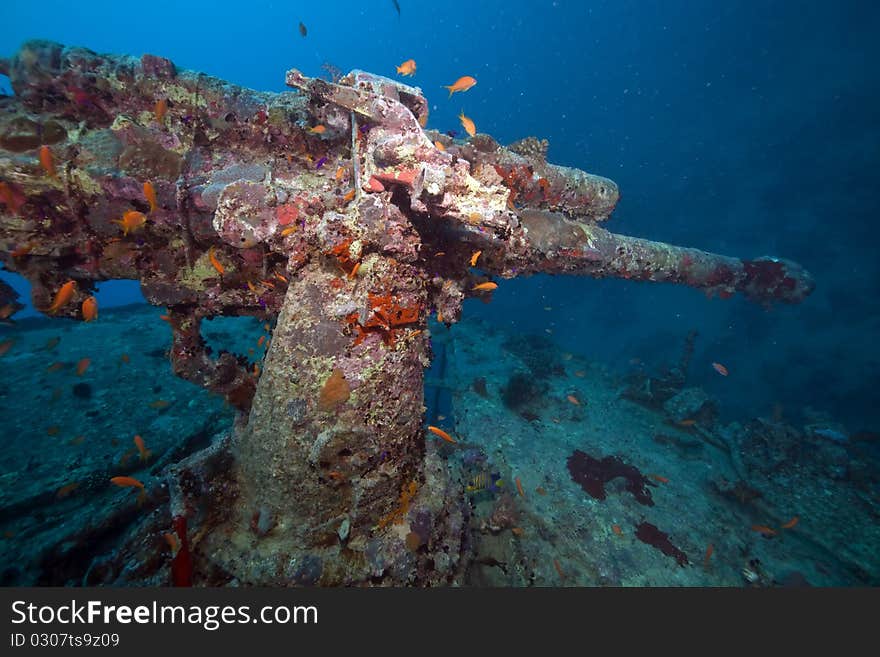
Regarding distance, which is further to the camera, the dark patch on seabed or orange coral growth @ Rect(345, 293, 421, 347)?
the dark patch on seabed

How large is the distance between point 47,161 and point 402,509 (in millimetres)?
4035

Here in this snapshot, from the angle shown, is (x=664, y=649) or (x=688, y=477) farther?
(x=688, y=477)

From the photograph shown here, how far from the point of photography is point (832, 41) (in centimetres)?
3053

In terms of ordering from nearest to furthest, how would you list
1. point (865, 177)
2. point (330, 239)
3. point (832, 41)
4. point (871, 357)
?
point (330, 239)
point (871, 357)
point (865, 177)
point (832, 41)

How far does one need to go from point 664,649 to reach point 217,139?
5.92 metres

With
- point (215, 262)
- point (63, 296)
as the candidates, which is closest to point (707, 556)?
point (215, 262)

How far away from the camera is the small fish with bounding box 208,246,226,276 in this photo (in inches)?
141

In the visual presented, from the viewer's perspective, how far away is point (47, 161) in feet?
10.0

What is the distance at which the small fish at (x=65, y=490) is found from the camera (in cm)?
515

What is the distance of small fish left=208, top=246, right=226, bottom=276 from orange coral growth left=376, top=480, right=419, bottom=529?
269 cm

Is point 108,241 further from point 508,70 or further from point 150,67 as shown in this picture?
point 508,70

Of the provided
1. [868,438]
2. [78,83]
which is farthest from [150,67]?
[868,438]

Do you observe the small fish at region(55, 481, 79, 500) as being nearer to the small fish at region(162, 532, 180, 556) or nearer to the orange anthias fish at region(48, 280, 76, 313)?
the orange anthias fish at region(48, 280, 76, 313)

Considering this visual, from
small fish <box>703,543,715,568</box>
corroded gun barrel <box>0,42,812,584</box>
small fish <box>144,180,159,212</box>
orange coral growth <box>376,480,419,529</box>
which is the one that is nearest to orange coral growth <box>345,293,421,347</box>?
corroded gun barrel <box>0,42,812,584</box>
